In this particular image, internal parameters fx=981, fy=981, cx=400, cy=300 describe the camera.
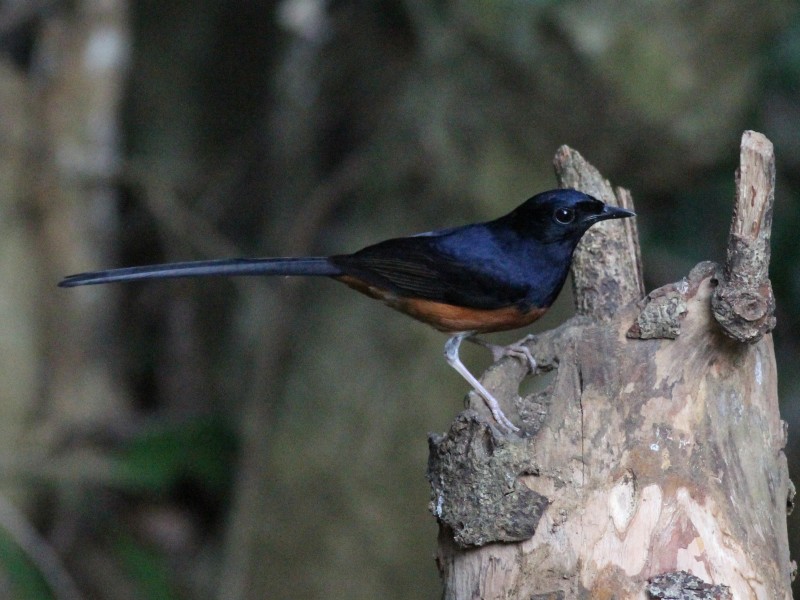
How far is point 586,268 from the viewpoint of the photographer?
3416 millimetres

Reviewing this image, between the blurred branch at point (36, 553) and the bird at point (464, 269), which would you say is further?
the blurred branch at point (36, 553)

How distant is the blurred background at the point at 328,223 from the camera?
5500 millimetres

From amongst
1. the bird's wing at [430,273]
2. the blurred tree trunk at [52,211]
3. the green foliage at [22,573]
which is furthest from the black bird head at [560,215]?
the blurred tree trunk at [52,211]

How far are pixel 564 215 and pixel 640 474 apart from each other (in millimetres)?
1064

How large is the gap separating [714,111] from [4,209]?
429cm

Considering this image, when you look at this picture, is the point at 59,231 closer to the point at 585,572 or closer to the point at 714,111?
the point at 714,111

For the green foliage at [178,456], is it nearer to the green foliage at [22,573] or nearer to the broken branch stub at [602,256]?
the green foliage at [22,573]

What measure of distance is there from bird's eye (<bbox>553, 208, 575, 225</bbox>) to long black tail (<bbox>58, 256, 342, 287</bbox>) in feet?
2.68

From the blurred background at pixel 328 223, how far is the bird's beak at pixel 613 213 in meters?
2.13

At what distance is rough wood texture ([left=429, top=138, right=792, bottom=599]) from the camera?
2.53 metres

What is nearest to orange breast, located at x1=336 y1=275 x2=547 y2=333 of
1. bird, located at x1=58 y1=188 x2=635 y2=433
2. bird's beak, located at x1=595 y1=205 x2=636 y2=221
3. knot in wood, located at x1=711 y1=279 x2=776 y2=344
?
bird, located at x1=58 y1=188 x2=635 y2=433

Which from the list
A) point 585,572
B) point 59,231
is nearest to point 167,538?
point 59,231

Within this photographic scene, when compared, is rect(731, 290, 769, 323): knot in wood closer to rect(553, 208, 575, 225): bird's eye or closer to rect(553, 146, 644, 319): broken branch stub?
rect(553, 146, 644, 319): broken branch stub

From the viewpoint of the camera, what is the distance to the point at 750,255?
8.51 ft
